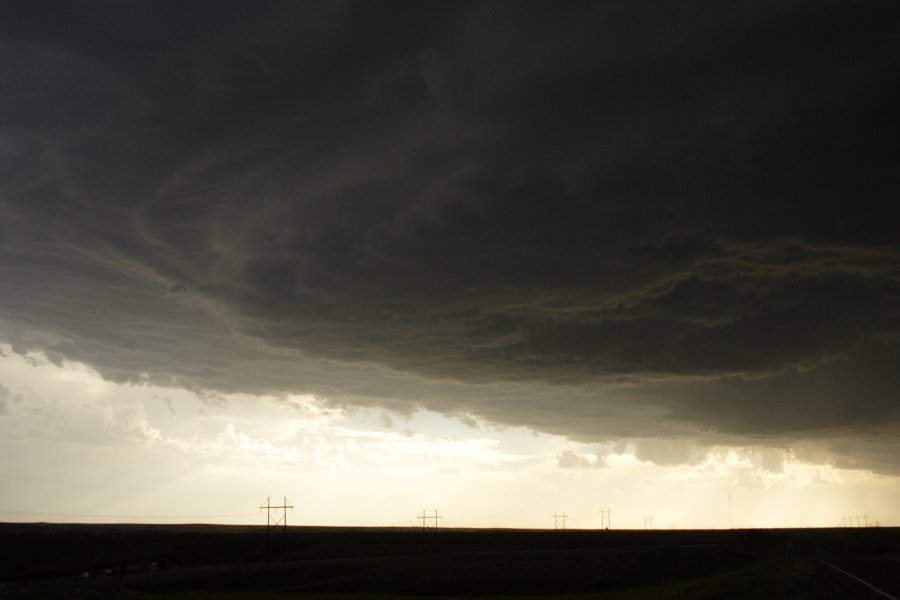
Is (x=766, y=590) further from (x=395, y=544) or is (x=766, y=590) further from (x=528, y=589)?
(x=395, y=544)

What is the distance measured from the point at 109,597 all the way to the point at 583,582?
163 feet

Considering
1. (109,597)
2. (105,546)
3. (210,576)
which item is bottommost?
(105,546)

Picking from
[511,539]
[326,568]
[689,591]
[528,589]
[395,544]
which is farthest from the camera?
[511,539]

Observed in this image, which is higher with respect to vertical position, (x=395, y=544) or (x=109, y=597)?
(x=109, y=597)

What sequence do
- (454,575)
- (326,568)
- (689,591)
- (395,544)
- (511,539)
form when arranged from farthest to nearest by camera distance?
(511,539)
(395,544)
(326,568)
(454,575)
(689,591)

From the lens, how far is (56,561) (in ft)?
498

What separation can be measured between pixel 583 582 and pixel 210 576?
46.8m

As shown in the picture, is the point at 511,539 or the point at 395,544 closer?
the point at 395,544

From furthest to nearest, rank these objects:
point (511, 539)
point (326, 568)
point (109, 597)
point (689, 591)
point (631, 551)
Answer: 1. point (511, 539)
2. point (631, 551)
3. point (326, 568)
4. point (109, 597)
5. point (689, 591)

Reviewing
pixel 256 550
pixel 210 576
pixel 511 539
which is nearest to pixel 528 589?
pixel 210 576

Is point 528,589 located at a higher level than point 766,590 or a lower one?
lower

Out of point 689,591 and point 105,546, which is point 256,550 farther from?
point 689,591

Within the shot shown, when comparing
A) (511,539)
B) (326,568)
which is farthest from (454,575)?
(511,539)

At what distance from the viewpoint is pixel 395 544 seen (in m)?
173
